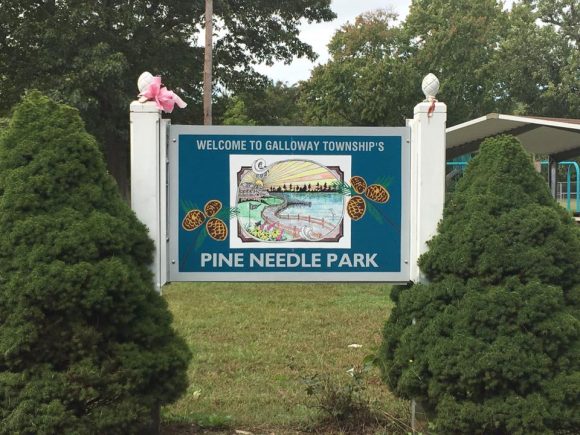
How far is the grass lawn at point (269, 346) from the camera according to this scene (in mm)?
4367

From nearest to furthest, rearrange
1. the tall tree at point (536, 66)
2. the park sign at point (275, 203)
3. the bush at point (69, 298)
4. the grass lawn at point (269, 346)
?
the bush at point (69, 298) → the park sign at point (275, 203) → the grass lawn at point (269, 346) → the tall tree at point (536, 66)

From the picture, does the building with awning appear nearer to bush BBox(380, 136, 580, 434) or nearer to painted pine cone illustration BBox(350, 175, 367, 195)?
painted pine cone illustration BBox(350, 175, 367, 195)

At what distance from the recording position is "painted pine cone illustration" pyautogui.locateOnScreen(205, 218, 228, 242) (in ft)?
12.2

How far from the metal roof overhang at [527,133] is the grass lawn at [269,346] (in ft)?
24.1

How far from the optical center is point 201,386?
4.96m

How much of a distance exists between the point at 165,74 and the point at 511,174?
24535 mm

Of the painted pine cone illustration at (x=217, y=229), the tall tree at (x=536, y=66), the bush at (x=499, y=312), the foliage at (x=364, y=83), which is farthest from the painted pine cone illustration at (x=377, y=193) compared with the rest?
the tall tree at (x=536, y=66)

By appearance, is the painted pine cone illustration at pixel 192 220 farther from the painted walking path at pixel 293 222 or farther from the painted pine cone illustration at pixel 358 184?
the painted pine cone illustration at pixel 358 184

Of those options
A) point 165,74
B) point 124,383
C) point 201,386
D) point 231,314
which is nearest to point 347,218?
point 124,383

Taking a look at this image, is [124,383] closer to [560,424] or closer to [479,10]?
[560,424]

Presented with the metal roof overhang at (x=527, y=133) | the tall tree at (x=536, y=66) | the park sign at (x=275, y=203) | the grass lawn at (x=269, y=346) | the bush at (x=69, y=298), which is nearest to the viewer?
the bush at (x=69, y=298)

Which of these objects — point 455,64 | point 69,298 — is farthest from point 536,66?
point 69,298

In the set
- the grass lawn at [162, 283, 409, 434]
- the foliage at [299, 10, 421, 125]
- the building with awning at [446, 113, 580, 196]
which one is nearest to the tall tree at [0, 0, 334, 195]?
the foliage at [299, 10, 421, 125]

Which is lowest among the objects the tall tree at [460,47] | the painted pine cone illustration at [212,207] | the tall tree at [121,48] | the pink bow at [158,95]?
the painted pine cone illustration at [212,207]
